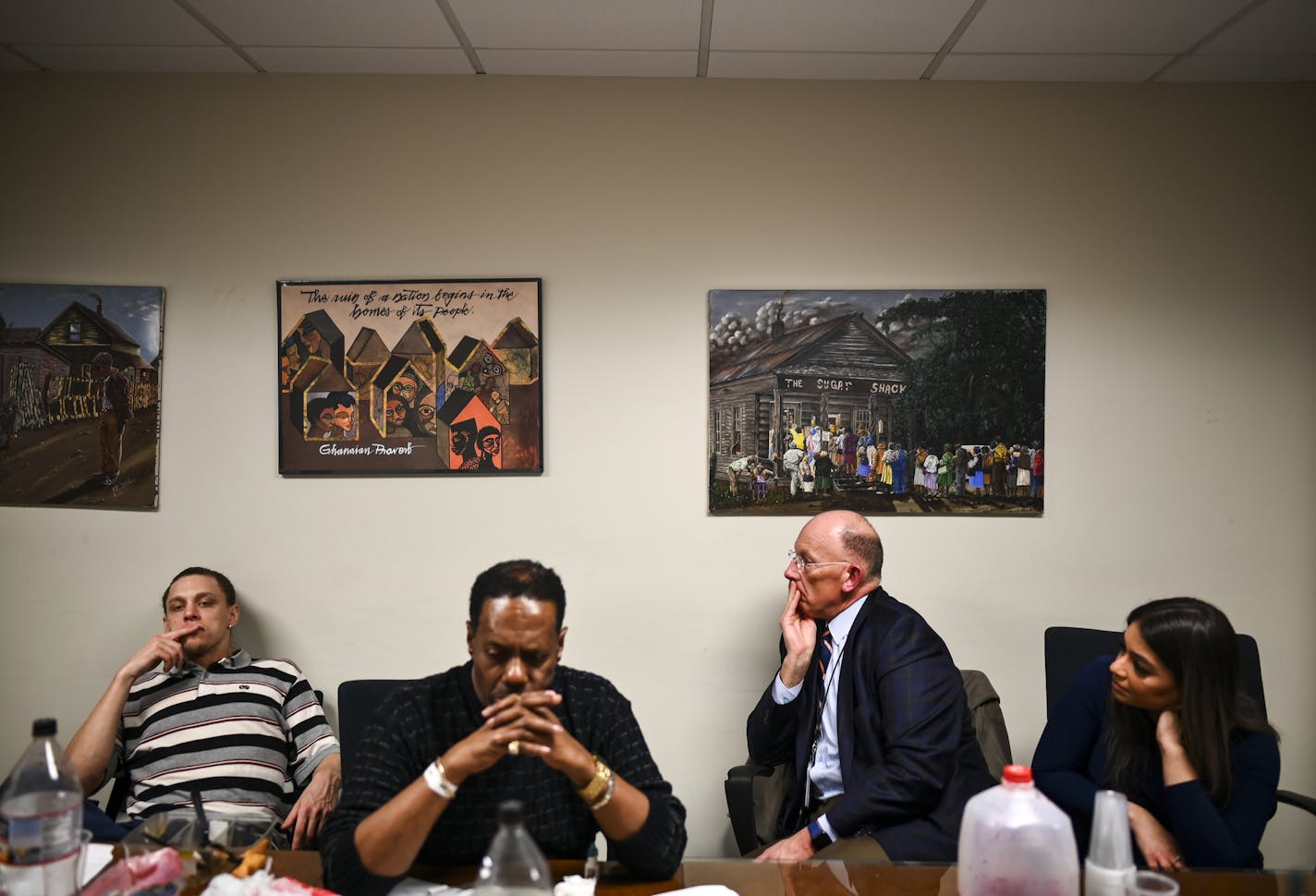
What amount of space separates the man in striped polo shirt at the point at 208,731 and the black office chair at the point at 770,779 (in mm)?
1108

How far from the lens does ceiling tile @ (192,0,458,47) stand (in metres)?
2.61

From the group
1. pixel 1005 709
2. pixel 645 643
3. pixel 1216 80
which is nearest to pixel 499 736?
pixel 645 643

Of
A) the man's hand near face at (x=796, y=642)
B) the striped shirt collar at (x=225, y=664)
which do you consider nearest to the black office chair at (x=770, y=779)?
the man's hand near face at (x=796, y=642)

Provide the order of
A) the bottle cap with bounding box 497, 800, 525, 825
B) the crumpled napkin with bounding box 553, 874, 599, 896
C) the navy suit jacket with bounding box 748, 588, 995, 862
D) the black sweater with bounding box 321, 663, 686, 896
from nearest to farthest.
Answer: the bottle cap with bounding box 497, 800, 525, 825 → the crumpled napkin with bounding box 553, 874, 599, 896 → the black sweater with bounding box 321, 663, 686, 896 → the navy suit jacket with bounding box 748, 588, 995, 862

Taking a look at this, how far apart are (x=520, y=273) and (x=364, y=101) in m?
0.78

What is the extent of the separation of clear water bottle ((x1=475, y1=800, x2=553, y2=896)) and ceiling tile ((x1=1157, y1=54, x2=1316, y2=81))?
299 centimetres

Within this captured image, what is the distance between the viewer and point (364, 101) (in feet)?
10.3

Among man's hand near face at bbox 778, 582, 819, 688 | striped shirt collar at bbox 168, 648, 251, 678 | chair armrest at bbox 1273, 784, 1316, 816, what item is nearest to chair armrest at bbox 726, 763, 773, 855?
man's hand near face at bbox 778, 582, 819, 688

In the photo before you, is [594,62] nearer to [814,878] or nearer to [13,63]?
[13,63]

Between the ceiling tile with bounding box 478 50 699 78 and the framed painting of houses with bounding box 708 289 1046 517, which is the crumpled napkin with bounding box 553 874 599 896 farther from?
the ceiling tile with bounding box 478 50 699 78

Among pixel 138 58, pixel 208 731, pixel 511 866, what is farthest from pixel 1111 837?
pixel 138 58

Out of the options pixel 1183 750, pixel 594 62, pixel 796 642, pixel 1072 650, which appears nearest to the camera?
pixel 1183 750

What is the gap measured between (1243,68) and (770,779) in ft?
8.81

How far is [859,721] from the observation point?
2.48 metres
